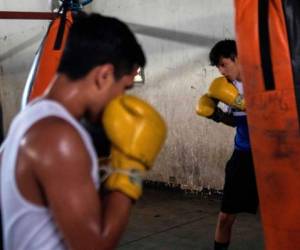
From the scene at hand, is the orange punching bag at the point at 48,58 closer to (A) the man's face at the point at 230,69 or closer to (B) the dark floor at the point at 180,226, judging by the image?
(A) the man's face at the point at 230,69

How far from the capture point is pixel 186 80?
420 centimetres

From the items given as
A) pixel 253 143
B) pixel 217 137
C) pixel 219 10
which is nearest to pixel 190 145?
pixel 217 137

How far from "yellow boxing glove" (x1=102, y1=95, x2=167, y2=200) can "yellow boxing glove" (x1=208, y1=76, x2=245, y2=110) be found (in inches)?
54.3

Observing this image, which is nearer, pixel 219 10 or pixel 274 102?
pixel 274 102

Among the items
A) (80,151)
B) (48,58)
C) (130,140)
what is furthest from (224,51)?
(80,151)

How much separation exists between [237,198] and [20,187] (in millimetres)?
1751

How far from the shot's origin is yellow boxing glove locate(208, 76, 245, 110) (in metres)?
2.38

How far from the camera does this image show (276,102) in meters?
1.33

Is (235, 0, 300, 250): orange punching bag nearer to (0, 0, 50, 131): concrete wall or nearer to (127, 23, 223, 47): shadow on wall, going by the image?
(127, 23, 223, 47): shadow on wall

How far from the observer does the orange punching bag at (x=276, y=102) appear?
1310 millimetres

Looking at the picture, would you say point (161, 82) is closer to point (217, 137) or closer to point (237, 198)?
point (217, 137)

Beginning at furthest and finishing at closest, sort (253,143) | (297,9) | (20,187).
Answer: (253,143), (297,9), (20,187)

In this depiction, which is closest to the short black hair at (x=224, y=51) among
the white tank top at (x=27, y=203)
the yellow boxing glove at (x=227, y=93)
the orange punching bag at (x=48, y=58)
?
the yellow boxing glove at (x=227, y=93)

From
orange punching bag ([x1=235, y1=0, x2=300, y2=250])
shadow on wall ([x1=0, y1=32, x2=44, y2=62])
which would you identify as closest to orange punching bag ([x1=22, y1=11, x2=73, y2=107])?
orange punching bag ([x1=235, y1=0, x2=300, y2=250])
